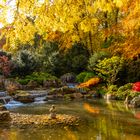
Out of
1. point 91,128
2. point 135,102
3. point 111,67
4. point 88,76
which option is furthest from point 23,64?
point 91,128

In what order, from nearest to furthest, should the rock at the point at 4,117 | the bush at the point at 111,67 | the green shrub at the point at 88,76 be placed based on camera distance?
1. the rock at the point at 4,117
2. the bush at the point at 111,67
3. the green shrub at the point at 88,76

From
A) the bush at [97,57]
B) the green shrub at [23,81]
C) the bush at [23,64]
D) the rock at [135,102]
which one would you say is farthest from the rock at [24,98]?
the bush at [97,57]

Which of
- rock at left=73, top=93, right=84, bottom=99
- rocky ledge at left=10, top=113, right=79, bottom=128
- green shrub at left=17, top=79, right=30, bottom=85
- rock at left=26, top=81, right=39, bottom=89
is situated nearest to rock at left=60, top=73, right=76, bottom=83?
rock at left=26, top=81, right=39, bottom=89

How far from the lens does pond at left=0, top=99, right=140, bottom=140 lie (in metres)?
11.6

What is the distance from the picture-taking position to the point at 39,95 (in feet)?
75.9

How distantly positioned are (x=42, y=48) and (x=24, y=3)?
2669 centimetres

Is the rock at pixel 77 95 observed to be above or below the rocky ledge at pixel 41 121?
above

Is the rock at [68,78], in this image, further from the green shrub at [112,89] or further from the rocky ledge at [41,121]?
the rocky ledge at [41,121]

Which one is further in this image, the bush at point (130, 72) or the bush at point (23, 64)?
the bush at point (23, 64)

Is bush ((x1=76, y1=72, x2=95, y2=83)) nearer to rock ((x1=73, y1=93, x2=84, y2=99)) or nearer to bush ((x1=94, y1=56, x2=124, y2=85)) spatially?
bush ((x1=94, y1=56, x2=124, y2=85))

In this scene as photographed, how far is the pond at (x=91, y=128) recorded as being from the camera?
11602 millimetres

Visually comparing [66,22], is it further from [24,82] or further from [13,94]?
[24,82]

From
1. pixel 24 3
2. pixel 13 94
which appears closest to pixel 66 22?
pixel 24 3

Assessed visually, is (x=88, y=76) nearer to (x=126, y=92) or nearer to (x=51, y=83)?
(x=51, y=83)
